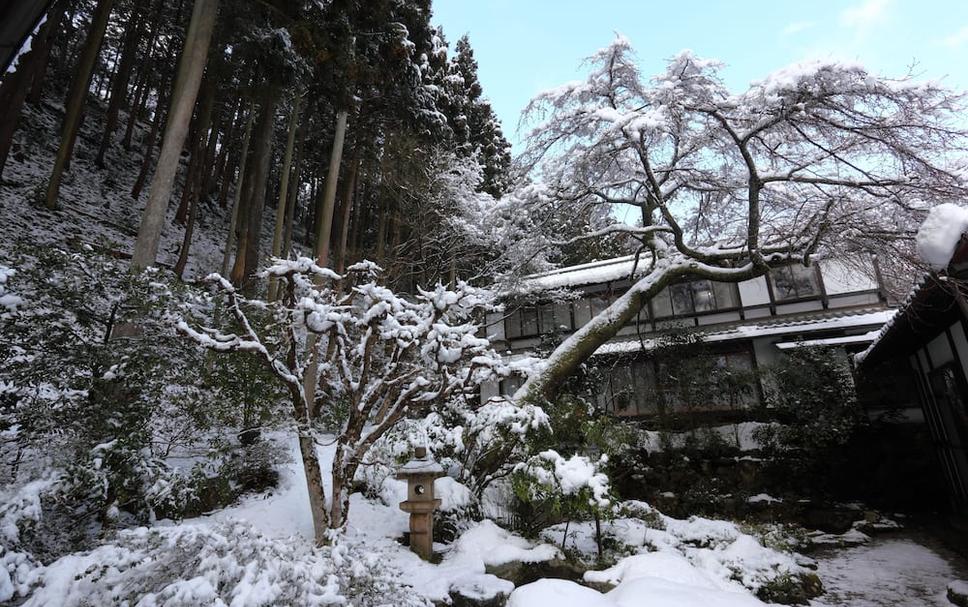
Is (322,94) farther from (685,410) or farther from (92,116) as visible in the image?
(92,116)

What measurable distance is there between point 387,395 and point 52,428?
9.62 feet

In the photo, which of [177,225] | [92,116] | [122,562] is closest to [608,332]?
[122,562]

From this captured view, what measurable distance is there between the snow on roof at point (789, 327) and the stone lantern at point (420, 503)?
353 inches

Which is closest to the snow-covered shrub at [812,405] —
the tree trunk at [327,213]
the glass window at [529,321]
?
the glass window at [529,321]

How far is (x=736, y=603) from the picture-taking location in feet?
11.3

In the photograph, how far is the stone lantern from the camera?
17.6ft

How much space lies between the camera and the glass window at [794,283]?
13.7 meters

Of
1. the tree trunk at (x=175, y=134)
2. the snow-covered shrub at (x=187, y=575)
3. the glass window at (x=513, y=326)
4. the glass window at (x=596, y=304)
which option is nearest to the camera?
the snow-covered shrub at (x=187, y=575)

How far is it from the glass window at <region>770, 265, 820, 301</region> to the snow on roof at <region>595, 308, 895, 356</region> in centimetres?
83

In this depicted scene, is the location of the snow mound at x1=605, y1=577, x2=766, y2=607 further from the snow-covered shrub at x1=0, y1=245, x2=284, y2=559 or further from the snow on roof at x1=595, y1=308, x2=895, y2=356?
the snow on roof at x1=595, y1=308, x2=895, y2=356

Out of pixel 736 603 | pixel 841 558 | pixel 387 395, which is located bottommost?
pixel 841 558

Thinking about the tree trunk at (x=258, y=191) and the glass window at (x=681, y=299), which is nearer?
the tree trunk at (x=258, y=191)

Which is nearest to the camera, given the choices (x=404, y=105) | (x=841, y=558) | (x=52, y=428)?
(x=52, y=428)

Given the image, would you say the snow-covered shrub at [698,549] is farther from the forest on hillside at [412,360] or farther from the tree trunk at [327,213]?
the tree trunk at [327,213]
